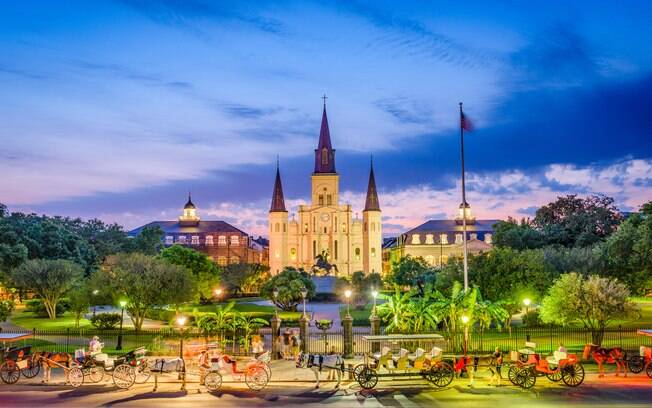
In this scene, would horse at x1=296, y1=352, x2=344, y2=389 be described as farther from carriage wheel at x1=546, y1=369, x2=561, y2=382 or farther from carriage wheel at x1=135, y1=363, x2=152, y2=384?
carriage wheel at x1=546, y1=369, x2=561, y2=382

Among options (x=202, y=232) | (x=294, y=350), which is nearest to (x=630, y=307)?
(x=294, y=350)

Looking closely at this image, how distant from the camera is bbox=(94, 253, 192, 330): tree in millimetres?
36750

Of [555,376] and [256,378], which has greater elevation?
[256,378]

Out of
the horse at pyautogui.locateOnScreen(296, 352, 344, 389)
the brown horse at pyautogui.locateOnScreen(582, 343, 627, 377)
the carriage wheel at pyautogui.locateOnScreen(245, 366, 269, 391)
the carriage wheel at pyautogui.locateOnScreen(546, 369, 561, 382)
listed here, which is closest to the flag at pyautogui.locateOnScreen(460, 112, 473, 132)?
the brown horse at pyautogui.locateOnScreen(582, 343, 627, 377)

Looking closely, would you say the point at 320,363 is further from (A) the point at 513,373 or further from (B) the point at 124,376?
(B) the point at 124,376

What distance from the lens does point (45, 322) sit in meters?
45.9

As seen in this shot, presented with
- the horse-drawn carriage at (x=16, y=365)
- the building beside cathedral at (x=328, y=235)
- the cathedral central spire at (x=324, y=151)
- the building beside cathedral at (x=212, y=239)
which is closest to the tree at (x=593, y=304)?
the horse-drawn carriage at (x=16, y=365)

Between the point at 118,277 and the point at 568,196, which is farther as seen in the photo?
the point at 568,196

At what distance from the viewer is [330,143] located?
12538 cm

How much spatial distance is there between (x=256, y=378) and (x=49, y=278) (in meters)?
33.6

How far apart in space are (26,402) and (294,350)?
1119 cm

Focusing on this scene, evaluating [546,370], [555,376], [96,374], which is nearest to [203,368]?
[96,374]

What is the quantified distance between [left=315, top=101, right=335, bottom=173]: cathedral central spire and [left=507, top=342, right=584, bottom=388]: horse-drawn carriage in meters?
106

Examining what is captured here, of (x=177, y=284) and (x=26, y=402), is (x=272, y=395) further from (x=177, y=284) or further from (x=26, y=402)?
(x=177, y=284)
